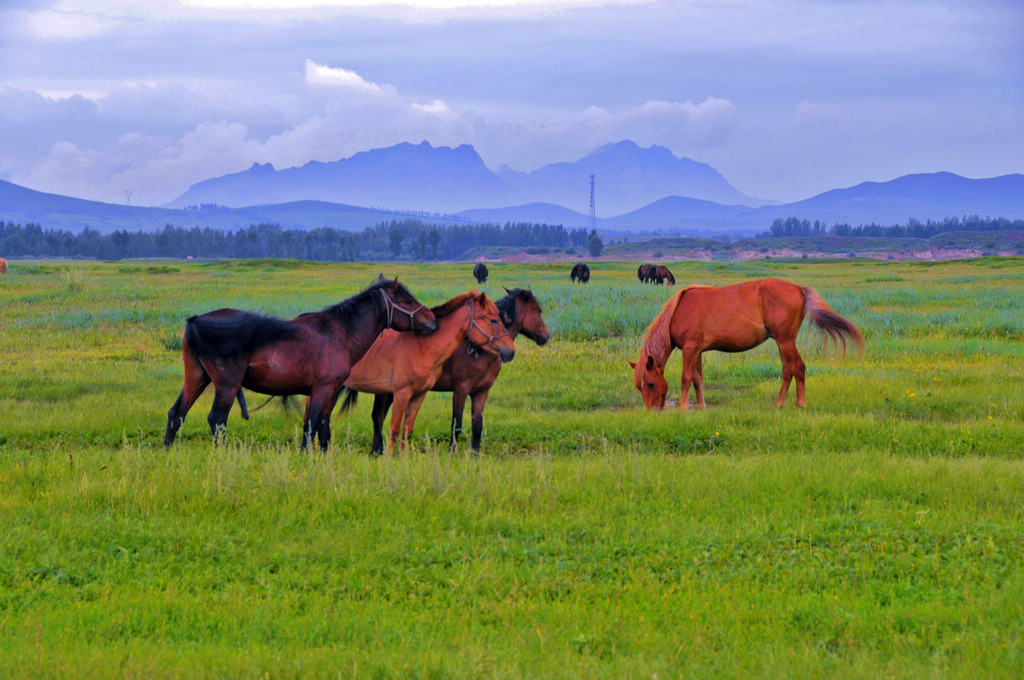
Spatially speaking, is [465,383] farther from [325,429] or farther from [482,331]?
[325,429]

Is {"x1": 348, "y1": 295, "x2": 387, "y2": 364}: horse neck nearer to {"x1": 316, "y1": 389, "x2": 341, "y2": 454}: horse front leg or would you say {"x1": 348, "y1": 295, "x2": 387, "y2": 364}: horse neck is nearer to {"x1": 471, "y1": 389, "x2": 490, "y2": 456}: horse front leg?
{"x1": 316, "y1": 389, "x2": 341, "y2": 454}: horse front leg

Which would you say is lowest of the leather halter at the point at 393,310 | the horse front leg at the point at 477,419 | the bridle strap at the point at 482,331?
the horse front leg at the point at 477,419

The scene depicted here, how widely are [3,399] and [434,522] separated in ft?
32.2

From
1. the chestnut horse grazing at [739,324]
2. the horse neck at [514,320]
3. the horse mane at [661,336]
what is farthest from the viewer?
the chestnut horse grazing at [739,324]

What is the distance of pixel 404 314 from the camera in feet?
33.1

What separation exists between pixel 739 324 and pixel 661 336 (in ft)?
4.07

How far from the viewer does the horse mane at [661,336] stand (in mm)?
13422

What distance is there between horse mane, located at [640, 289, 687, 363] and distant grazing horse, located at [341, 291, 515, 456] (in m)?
3.69

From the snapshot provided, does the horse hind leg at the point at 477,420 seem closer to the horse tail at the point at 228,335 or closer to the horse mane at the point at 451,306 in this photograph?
the horse mane at the point at 451,306

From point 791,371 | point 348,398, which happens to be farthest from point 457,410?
point 791,371

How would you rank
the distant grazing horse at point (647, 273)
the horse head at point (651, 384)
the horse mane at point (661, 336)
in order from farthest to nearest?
the distant grazing horse at point (647, 273) < the horse mane at point (661, 336) < the horse head at point (651, 384)

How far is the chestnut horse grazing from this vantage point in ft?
44.6

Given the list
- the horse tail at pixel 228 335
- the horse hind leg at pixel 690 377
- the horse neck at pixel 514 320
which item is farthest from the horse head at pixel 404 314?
the horse hind leg at pixel 690 377

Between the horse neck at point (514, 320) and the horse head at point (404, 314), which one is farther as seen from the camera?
the horse neck at point (514, 320)
